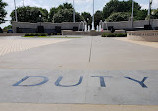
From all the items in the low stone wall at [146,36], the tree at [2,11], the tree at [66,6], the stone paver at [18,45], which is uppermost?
the tree at [66,6]

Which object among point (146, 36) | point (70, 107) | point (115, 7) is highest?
point (115, 7)

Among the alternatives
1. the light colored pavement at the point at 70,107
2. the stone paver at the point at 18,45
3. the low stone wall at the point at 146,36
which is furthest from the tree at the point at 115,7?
the light colored pavement at the point at 70,107

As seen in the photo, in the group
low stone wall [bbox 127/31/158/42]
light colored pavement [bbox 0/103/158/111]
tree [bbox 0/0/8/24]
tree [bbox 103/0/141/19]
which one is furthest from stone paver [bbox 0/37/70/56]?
tree [bbox 103/0/141/19]

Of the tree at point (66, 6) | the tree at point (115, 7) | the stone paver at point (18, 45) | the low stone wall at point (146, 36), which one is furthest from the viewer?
the tree at point (115, 7)

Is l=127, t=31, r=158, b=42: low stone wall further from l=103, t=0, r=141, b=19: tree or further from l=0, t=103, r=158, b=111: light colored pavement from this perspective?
l=103, t=0, r=141, b=19: tree

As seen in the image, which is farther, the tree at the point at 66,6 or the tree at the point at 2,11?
the tree at the point at 66,6

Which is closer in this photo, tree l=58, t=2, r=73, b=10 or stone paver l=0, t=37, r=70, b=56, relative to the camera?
stone paver l=0, t=37, r=70, b=56

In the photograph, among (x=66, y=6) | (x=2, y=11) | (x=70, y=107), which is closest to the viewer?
(x=70, y=107)

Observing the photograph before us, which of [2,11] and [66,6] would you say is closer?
[2,11]

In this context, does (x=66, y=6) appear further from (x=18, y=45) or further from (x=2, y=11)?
(x=18, y=45)

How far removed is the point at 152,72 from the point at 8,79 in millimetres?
4646

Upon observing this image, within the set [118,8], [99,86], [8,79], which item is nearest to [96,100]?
[99,86]

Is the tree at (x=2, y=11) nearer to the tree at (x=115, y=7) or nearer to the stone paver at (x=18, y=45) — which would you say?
the stone paver at (x=18, y=45)

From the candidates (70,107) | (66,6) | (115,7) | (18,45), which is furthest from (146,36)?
(115,7)
